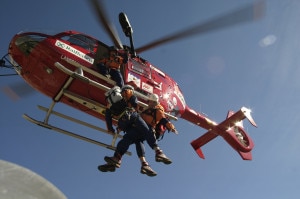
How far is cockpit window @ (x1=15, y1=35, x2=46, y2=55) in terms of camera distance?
9.04m

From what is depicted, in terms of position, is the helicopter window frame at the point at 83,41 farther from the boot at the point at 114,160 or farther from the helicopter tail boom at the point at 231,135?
the helicopter tail boom at the point at 231,135

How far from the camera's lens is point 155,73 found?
35.7 ft

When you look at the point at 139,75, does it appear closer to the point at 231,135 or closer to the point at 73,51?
the point at 73,51

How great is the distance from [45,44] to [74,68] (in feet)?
3.22

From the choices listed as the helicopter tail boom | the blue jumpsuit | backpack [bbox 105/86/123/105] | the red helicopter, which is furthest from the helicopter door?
the helicopter tail boom

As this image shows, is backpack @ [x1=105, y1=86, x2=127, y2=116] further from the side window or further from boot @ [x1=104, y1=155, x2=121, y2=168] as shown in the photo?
the side window

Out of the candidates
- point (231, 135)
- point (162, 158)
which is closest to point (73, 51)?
point (162, 158)

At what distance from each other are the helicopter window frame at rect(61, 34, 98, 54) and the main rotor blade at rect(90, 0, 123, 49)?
0.79m

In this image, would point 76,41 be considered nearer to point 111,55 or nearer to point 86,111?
point 111,55

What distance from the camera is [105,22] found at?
8.73 metres

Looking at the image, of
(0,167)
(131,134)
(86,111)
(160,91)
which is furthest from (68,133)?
(0,167)

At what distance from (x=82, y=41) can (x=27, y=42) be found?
4.90ft

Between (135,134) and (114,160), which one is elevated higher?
(135,134)

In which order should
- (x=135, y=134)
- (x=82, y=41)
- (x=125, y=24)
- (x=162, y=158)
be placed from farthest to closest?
(x=82, y=41), (x=125, y=24), (x=135, y=134), (x=162, y=158)
